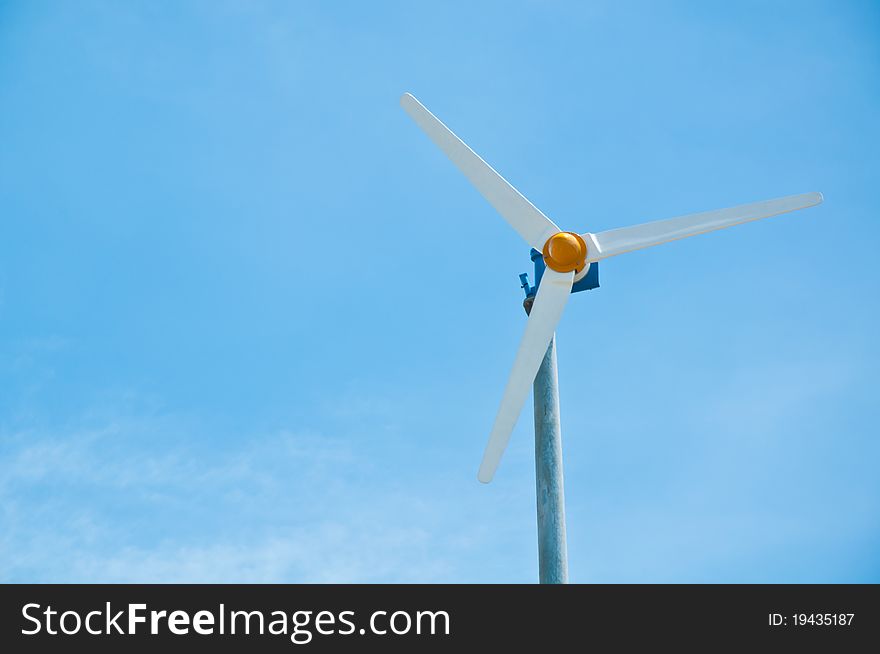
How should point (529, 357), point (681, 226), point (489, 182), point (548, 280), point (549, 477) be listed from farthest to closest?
1. point (489, 182)
2. point (681, 226)
3. point (548, 280)
4. point (529, 357)
5. point (549, 477)

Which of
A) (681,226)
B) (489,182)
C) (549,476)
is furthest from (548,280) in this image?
(549,476)

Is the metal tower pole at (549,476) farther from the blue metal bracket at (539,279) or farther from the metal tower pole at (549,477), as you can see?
the blue metal bracket at (539,279)

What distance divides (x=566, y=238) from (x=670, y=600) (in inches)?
221

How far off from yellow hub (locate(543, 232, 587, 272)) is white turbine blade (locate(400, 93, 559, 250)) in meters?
0.50

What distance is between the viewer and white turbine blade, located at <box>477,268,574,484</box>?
12531mm

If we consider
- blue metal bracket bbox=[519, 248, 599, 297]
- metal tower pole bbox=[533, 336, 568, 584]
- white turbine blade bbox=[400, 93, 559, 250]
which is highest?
white turbine blade bbox=[400, 93, 559, 250]

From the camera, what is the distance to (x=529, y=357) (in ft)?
42.2

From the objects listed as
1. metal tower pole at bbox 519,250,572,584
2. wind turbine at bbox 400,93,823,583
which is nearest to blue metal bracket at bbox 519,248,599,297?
wind turbine at bbox 400,93,823,583

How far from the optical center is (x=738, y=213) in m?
13.6

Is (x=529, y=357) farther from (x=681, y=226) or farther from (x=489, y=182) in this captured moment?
(x=489, y=182)

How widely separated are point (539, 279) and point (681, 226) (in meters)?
2.32

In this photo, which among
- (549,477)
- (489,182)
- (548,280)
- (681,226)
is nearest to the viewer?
(549,477)

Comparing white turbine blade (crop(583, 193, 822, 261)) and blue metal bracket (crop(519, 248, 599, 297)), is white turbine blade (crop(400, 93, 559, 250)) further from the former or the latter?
white turbine blade (crop(583, 193, 822, 261))

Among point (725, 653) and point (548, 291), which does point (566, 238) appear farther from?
point (725, 653)
